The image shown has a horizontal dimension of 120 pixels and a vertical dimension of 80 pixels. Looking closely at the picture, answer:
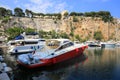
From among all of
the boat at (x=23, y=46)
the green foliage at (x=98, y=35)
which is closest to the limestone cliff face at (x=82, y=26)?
the green foliage at (x=98, y=35)

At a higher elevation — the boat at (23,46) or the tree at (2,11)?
the tree at (2,11)

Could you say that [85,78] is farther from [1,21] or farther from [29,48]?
[1,21]

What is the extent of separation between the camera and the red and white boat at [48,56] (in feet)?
73.3

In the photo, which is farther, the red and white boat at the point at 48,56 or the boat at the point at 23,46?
the boat at the point at 23,46

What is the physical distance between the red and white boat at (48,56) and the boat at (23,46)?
11794mm

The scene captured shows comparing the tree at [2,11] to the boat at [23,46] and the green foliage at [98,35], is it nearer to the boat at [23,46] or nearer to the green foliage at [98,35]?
the green foliage at [98,35]

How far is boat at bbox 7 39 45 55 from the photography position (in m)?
39.0

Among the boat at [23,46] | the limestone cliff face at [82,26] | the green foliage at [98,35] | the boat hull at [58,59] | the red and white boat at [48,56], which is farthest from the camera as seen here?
the limestone cliff face at [82,26]

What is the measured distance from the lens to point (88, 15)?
91.5 m

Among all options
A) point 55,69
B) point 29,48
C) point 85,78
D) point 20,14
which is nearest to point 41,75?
point 55,69

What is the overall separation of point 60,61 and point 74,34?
2383 inches

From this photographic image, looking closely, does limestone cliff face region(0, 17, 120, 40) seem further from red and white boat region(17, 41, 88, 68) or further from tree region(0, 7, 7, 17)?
red and white boat region(17, 41, 88, 68)

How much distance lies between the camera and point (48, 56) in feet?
78.8

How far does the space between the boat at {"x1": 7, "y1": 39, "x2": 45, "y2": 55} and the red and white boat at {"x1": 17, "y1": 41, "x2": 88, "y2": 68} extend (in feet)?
38.7
